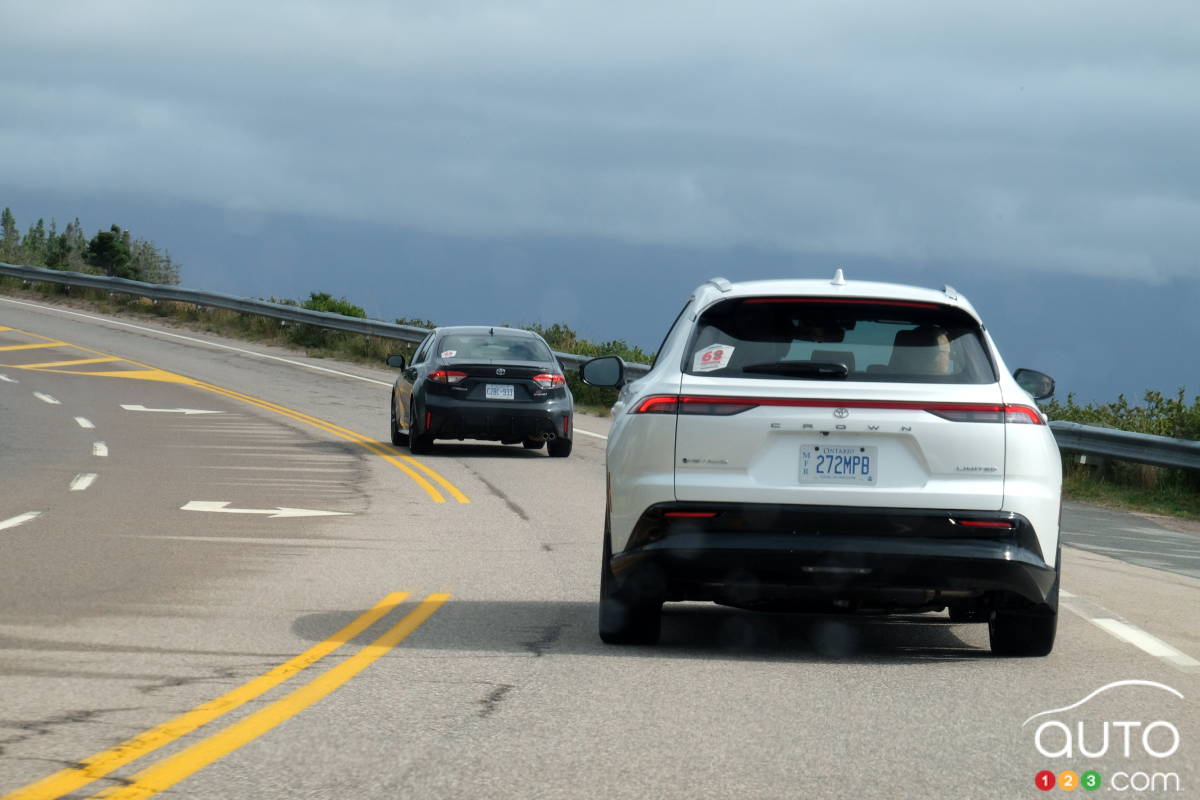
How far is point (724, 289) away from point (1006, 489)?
1.57m

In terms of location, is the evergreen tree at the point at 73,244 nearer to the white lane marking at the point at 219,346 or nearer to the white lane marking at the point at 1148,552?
the white lane marking at the point at 219,346

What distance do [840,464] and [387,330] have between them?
30.2 m

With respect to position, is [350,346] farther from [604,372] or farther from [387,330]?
[604,372]

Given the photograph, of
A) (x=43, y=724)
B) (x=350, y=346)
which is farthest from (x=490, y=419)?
(x=350, y=346)

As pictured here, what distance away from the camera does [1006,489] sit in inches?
289

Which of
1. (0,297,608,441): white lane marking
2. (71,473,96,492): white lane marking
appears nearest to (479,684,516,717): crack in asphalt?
(71,473,96,492): white lane marking

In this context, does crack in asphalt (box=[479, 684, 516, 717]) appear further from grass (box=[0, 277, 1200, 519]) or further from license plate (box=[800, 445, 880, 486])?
grass (box=[0, 277, 1200, 519])

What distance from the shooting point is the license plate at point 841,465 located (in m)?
7.33

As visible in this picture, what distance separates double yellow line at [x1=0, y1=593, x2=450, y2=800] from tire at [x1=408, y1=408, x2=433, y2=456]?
40.3 feet

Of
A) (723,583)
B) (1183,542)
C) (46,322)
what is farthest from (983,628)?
(46,322)

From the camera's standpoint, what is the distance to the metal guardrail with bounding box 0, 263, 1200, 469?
60.8 ft

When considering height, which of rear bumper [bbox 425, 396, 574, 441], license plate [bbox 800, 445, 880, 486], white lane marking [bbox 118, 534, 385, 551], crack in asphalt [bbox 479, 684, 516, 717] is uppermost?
license plate [bbox 800, 445, 880, 486]

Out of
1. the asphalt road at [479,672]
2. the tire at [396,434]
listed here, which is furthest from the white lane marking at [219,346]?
the asphalt road at [479,672]

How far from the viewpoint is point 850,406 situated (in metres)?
7.36
